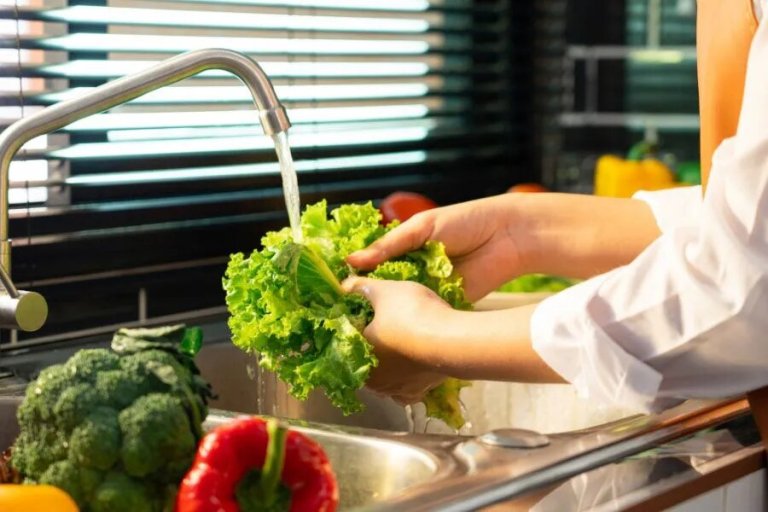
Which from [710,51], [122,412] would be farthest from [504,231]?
[122,412]

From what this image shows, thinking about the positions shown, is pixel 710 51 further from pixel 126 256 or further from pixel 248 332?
pixel 126 256

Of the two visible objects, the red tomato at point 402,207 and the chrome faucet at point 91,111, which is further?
the red tomato at point 402,207

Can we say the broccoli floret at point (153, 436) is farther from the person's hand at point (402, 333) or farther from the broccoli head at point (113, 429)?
the person's hand at point (402, 333)

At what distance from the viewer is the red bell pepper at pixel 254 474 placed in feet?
3.59

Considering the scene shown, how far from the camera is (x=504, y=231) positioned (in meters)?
1.88

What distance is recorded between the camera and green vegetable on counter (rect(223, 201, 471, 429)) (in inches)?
61.6

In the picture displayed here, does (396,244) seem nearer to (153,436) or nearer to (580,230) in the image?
(580,230)

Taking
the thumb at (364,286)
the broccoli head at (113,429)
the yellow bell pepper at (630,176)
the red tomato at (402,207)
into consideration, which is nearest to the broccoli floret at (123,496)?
the broccoli head at (113,429)

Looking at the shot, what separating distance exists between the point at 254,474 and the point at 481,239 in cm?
80

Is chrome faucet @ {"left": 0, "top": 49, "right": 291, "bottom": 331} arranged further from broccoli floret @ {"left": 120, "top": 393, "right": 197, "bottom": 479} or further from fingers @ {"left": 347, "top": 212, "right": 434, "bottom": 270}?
broccoli floret @ {"left": 120, "top": 393, "right": 197, "bottom": 479}

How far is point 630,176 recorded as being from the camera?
2928 mm

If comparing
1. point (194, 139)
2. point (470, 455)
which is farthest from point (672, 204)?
point (194, 139)

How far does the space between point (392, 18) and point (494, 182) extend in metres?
0.48

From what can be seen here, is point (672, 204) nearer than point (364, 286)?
No
